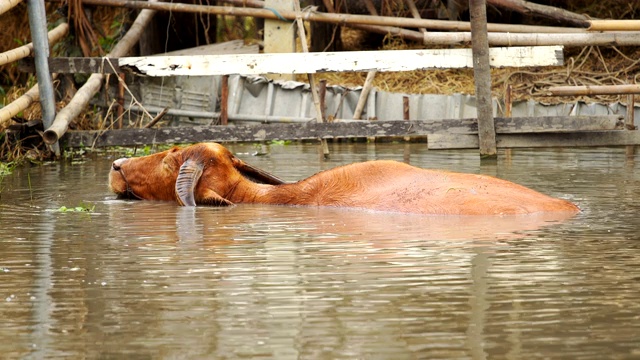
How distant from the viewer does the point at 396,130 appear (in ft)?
35.3

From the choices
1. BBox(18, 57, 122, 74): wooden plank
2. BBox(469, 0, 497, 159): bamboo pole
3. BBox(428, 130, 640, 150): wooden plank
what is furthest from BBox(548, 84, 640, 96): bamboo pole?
BBox(18, 57, 122, 74): wooden plank

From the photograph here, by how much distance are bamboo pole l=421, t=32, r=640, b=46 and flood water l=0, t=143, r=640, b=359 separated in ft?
9.67

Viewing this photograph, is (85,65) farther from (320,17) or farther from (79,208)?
(320,17)

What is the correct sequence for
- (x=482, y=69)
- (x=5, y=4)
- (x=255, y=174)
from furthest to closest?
(x=5, y=4) < (x=482, y=69) < (x=255, y=174)

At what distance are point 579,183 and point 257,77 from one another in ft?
21.4

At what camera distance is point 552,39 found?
11055mm

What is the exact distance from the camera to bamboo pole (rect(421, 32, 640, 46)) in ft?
35.5

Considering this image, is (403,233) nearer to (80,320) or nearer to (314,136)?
(80,320)

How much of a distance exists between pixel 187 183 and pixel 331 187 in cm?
110

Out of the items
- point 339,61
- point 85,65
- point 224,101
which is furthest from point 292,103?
point 85,65

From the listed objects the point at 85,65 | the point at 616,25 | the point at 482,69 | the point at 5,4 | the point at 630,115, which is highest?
the point at 5,4

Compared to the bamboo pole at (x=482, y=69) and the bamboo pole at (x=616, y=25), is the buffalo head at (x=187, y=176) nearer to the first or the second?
the bamboo pole at (x=482, y=69)

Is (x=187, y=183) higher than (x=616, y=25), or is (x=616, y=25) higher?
(x=616, y=25)

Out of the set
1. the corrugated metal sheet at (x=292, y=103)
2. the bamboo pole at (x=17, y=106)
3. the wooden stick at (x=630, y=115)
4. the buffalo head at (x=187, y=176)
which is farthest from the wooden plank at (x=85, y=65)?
the wooden stick at (x=630, y=115)
